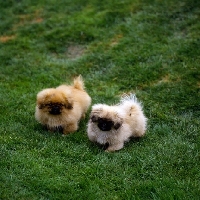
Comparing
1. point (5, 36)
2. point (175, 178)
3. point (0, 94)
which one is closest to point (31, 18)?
point (5, 36)

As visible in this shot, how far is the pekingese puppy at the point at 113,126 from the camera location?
23.0 ft

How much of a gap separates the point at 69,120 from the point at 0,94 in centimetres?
224

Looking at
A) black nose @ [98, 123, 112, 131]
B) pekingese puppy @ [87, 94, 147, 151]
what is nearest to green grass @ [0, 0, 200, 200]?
pekingese puppy @ [87, 94, 147, 151]

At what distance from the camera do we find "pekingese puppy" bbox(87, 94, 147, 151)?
7023mm

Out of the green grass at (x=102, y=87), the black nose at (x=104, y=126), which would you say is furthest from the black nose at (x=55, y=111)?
the black nose at (x=104, y=126)

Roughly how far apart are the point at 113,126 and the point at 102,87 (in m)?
2.84

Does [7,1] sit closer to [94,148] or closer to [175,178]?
[94,148]

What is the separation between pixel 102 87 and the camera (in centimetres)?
981

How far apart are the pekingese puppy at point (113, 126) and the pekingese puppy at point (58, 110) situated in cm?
58

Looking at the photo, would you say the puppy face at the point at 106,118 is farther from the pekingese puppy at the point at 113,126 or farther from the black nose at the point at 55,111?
the black nose at the point at 55,111

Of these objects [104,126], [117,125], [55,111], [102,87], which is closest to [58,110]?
[55,111]

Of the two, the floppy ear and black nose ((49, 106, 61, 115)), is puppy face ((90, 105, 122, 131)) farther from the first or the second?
black nose ((49, 106, 61, 115))

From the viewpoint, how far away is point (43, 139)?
290 inches

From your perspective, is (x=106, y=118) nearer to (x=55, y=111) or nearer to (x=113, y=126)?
(x=113, y=126)
